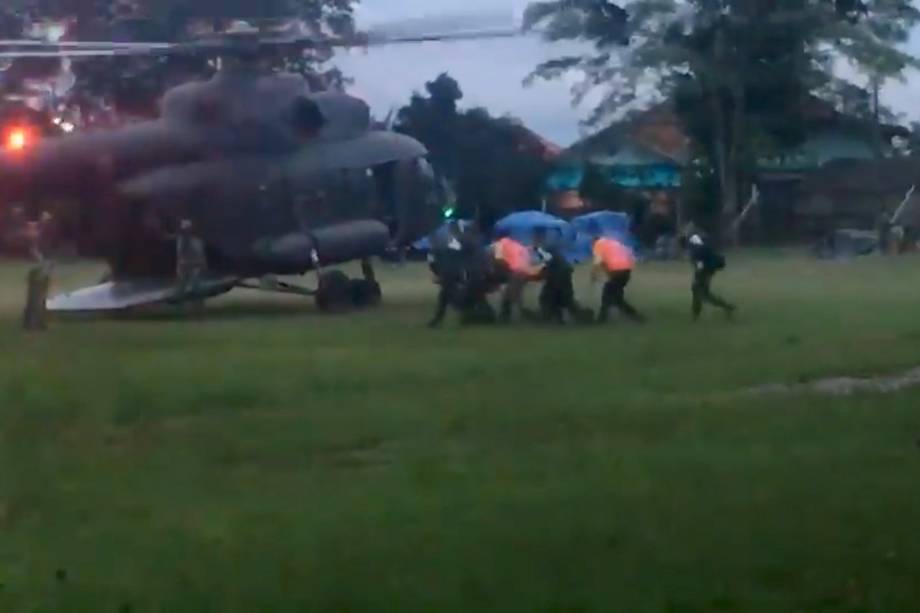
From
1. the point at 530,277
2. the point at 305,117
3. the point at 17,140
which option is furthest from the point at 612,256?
the point at 17,140

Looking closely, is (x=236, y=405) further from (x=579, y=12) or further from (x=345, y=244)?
(x=579, y=12)

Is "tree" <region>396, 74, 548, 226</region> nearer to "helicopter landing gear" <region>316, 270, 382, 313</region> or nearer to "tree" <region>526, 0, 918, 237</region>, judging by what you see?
"tree" <region>526, 0, 918, 237</region>

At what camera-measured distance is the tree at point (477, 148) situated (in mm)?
56625

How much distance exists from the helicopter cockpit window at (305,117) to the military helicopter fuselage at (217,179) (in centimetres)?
1

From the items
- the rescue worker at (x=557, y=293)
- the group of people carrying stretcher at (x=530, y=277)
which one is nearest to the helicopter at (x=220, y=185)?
the group of people carrying stretcher at (x=530, y=277)

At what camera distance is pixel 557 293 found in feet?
82.9

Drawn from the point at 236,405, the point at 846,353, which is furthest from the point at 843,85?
the point at 236,405

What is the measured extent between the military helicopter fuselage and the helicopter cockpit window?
1 cm

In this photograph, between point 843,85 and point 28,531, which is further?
point 843,85

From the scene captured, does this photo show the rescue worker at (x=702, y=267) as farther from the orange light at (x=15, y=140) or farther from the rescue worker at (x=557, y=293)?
the orange light at (x=15, y=140)

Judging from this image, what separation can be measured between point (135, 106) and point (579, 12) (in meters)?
14.4

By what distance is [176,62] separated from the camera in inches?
2160

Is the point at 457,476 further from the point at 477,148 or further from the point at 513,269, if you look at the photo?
the point at 477,148

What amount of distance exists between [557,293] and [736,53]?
121 ft
